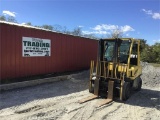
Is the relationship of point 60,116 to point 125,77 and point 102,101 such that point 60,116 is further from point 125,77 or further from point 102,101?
point 125,77

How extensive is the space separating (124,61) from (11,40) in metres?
5.52

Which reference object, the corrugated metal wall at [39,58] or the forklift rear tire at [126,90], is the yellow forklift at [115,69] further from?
the corrugated metal wall at [39,58]

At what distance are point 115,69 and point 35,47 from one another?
5199 mm

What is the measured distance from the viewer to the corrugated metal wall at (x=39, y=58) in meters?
10.7

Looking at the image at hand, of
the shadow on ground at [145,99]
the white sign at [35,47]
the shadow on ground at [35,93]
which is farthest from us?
the white sign at [35,47]

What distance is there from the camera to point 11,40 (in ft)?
35.9

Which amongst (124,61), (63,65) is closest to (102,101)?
(124,61)

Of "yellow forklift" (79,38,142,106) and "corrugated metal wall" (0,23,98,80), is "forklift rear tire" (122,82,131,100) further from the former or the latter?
"corrugated metal wall" (0,23,98,80)

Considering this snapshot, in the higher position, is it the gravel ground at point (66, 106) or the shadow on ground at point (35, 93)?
the shadow on ground at point (35, 93)

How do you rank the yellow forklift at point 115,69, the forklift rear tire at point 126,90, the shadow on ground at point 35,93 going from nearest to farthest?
the shadow on ground at point 35,93 → the forklift rear tire at point 126,90 → the yellow forklift at point 115,69

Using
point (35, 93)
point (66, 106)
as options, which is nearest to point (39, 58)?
point (35, 93)

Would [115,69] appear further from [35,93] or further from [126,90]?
[35,93]

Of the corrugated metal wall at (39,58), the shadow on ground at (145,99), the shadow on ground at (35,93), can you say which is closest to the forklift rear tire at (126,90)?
the shadow on ground at (145,99)

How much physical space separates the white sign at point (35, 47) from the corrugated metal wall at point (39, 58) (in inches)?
8.2
